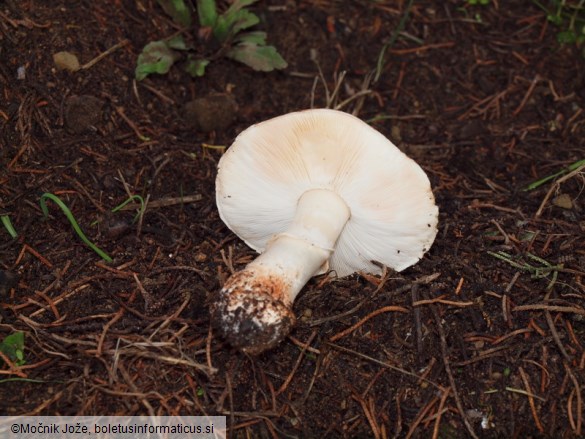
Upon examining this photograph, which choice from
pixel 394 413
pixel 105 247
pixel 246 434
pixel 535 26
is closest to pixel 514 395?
pixel 394 413

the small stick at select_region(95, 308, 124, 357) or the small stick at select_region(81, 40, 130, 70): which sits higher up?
the small stick at select_region(81, 40, 130, 70)

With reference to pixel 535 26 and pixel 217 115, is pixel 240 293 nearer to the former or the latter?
pixel 217 115

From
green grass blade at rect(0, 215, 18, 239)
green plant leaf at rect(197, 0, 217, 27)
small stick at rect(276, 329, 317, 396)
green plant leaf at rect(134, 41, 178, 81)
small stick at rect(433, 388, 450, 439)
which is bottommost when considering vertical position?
small stick at rect(433, 388, 450, 439)

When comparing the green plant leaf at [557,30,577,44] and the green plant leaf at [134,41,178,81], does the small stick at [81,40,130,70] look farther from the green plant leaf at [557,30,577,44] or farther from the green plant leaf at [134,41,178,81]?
the green plant leaf at [557,30,577,44]

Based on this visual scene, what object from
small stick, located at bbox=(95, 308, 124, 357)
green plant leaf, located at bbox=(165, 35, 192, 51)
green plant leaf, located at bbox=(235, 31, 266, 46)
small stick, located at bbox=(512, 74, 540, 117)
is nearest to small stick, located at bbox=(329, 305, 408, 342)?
small stick, located at bbox=(95, 308, 124, 357)

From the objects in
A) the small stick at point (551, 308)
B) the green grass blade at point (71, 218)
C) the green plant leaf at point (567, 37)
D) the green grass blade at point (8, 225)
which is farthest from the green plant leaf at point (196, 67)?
the green plant leaf at point (567, 37)

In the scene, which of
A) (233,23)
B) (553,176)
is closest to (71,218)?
(233,23)

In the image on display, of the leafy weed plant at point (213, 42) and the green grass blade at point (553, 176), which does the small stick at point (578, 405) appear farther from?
the leafy weed plant at point (213, 42)
